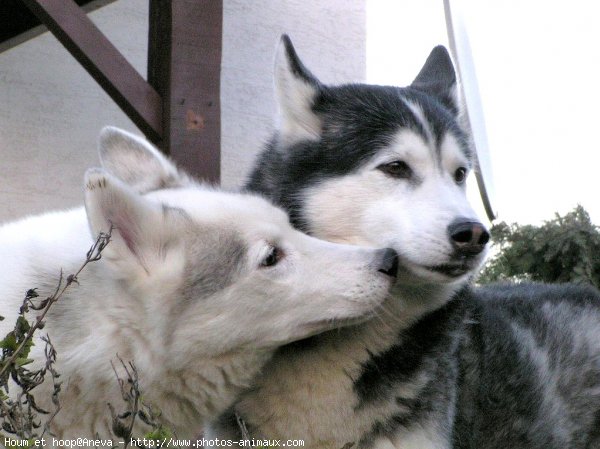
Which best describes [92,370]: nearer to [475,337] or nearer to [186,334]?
[186,334]

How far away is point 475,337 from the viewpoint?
414 cm

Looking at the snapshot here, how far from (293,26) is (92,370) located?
6305 millimetres

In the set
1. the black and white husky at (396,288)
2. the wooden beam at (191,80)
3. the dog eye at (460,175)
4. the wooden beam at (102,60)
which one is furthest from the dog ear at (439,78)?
the wooden beam at (102,60)

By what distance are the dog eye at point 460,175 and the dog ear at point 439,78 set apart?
49cm

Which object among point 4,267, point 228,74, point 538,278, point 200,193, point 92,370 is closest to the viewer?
point 92,370

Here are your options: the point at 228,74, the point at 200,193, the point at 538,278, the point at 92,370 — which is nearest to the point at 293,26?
the point at 228,74

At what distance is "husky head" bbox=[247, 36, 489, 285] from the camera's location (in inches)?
131

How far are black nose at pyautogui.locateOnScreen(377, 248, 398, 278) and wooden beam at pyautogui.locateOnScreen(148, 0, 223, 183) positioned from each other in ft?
7.80

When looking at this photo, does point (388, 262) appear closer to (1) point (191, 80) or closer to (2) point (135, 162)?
(2) point (135, 162)

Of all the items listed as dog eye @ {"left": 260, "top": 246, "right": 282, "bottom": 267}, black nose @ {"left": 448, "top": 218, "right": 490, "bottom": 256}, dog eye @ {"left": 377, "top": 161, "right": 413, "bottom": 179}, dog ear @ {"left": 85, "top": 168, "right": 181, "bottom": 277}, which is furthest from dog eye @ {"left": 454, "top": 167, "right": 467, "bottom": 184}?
dog ear @ {"left": 85, "top": 168, "right": 181, "bottom": 277}

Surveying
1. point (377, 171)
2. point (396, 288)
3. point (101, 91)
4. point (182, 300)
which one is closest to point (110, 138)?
point (182, 300)

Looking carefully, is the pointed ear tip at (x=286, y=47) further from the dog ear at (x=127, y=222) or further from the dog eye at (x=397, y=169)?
the dog ear at (x=127, y=222)

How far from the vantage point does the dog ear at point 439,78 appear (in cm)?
418

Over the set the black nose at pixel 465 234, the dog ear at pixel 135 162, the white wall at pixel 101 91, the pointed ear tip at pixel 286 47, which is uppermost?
the pointed ear tip at pixel 286 47
